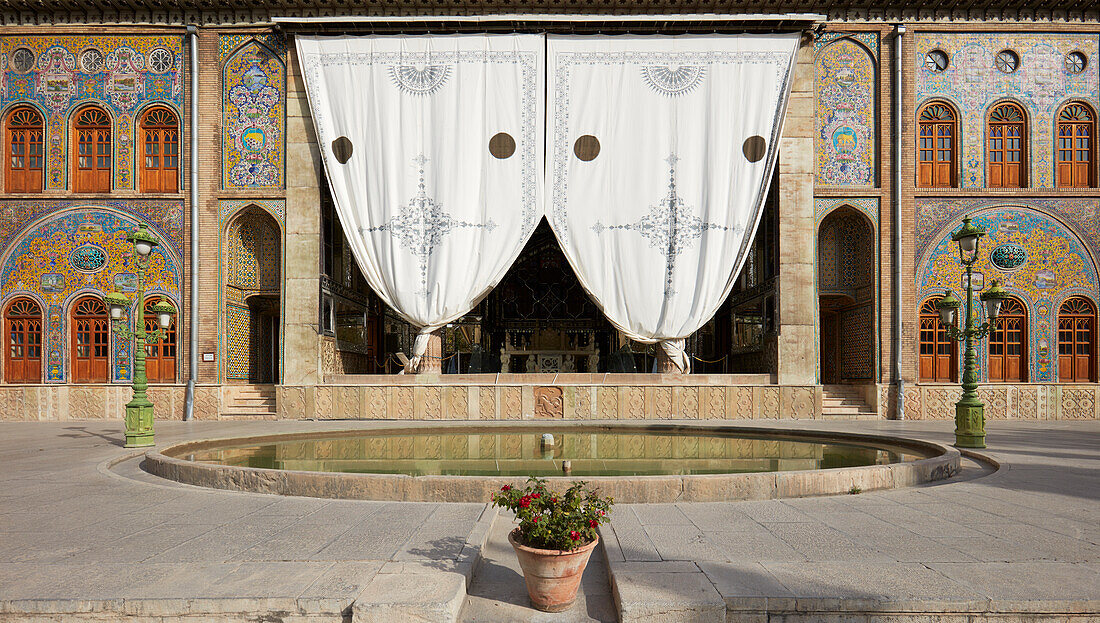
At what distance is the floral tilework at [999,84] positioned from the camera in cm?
1398

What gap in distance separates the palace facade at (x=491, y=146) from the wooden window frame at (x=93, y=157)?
5cm

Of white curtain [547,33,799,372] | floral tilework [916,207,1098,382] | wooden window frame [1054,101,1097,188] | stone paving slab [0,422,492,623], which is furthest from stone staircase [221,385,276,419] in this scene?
wooden window frame [1054,101,1097,188]

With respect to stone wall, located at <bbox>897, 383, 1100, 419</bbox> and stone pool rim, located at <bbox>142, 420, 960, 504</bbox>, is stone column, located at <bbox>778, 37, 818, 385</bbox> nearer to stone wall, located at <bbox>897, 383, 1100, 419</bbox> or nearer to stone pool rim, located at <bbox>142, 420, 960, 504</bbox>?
stone wall, located at <bbox>897, 383, 1100, 419</bbox>

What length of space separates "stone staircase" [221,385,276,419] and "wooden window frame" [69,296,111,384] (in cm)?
249

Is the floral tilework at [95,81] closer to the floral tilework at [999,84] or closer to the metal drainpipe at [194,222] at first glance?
the metal drainpipe at [194,222]

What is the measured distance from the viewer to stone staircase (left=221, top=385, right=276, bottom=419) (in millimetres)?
13609

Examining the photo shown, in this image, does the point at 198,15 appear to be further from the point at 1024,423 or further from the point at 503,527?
the point at 1024,423

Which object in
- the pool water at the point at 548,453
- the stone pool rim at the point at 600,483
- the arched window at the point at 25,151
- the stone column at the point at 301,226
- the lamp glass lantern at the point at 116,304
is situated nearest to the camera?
the stone pool rim at the point at 600,483

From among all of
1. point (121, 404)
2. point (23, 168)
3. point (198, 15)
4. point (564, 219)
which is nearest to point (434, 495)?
point (564, 219)

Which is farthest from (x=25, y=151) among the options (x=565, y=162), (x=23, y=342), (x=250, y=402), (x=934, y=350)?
(x=934, y=350)

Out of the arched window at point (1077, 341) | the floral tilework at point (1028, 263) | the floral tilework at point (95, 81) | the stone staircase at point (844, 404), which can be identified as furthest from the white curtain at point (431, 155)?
the arched window at point (1077, 341)

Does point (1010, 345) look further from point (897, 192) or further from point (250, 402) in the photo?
point (250, 402)

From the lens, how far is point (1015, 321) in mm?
13898

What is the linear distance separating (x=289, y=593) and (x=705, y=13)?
13866 millimetres
